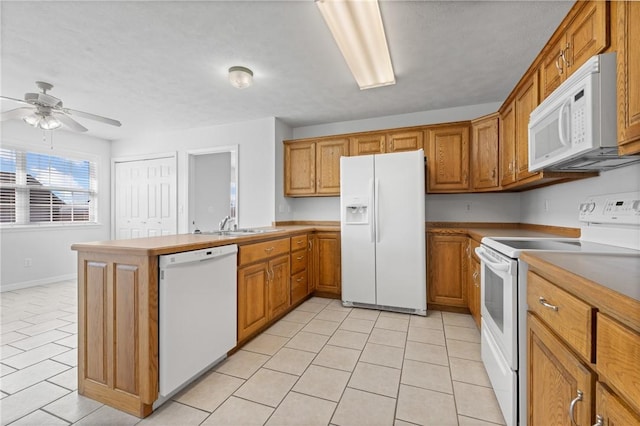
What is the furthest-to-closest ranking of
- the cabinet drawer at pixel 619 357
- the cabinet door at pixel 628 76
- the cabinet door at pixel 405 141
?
the cabinet door at pixel 405 141
the cabinet door at pixel 628 76
the cabinet drawer at pixel 619 357

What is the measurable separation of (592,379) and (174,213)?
16.7ft

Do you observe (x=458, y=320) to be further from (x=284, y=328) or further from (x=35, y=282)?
(x=35, y=282)

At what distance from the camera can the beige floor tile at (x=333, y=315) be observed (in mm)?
3004

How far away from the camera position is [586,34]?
1450 mm

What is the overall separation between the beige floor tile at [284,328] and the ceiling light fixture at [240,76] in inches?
94.8

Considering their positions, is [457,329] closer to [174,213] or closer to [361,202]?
[361,202]

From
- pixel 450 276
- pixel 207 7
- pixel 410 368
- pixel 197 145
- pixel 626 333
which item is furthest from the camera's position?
pixel 197 145

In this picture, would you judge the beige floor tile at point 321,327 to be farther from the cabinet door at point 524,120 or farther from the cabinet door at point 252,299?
the cabinet door at point 524,120

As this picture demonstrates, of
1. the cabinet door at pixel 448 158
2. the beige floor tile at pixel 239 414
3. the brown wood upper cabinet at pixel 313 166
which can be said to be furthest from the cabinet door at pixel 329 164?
the beige floor tile at pixel 239 414

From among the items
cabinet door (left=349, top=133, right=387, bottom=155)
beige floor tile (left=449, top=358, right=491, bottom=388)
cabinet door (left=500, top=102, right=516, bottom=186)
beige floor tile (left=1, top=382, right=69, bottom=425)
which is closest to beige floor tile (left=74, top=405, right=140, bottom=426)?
beige floor tile (left=1, top=382, right=69, bottom=425)

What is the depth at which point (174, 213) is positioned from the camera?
15.4 feet

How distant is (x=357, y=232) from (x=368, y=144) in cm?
A: 129

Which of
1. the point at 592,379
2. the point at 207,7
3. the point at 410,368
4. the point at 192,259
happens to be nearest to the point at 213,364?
the point at 192,259

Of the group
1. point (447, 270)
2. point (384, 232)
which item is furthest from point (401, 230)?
point (447, 270)
